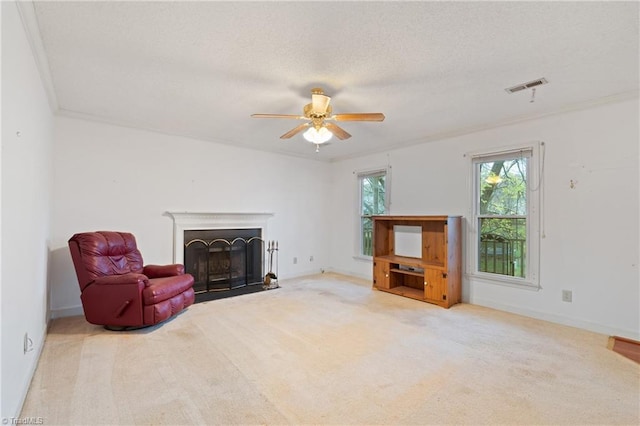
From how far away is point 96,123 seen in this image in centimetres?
387

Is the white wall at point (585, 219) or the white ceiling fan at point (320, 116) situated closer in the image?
the white ceiling fan at point (320, 116)

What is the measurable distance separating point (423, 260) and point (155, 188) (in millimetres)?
4217

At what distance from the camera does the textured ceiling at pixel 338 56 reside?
1842mm

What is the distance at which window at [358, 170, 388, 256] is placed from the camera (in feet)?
18.4

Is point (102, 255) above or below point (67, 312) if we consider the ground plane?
above

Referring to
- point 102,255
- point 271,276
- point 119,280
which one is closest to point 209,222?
point 271,276

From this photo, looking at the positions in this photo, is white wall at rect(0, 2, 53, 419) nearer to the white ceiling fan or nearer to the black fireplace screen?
the white ceiling fan

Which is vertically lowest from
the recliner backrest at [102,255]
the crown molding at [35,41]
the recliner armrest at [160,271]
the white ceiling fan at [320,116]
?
the recliner armrest at [160,271]

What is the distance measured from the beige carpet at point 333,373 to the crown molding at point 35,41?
2444 millimetres

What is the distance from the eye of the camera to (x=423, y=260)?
468cm

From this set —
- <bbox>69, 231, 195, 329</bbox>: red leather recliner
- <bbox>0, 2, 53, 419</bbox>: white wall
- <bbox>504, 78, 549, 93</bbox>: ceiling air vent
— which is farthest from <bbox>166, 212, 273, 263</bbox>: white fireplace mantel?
<bbox>504, 78, 549, 93</bbox>: ceiling air vent

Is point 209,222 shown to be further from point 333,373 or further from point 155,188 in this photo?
point 333,373

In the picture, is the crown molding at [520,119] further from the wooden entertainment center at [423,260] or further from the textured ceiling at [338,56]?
the wooden entertainment center at [423,260]

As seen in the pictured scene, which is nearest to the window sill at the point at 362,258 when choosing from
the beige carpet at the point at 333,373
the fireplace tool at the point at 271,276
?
the fireplace tool at the point at 271,276
